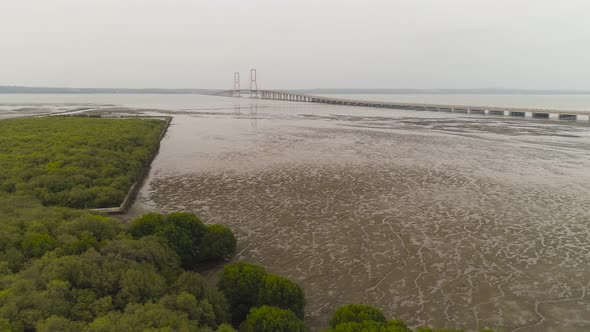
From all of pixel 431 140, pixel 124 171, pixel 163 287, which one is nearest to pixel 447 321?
pixel 163 287

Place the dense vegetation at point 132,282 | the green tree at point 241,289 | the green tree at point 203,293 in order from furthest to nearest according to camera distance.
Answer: the green tree at point 241,289, the green tree at point 203,293, the dense vegetation at point 132,282

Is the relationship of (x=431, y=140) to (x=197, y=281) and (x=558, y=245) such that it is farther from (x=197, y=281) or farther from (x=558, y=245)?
(x=197, y=281)

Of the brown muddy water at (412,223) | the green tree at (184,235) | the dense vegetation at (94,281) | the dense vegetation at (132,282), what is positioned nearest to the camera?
the dense vegetation at (94,281)

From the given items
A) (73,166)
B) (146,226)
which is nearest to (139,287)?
(146,226)

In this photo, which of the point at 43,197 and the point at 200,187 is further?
the point at 200,187

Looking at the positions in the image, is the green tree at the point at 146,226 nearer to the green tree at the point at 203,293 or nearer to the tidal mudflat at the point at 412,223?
the tidal mudflat at the point at 412,223

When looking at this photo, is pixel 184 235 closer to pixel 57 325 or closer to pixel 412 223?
pixel 57 325

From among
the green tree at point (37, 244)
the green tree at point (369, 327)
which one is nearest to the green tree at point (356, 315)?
the green tree at point (369, 327)

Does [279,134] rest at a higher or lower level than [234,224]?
higher
